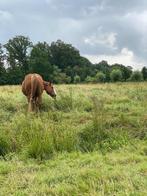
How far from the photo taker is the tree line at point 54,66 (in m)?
67.2

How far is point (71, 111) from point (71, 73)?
72116mm

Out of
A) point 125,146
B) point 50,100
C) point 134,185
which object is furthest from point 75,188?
point 50,100

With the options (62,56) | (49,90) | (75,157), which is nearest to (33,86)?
(49,90)

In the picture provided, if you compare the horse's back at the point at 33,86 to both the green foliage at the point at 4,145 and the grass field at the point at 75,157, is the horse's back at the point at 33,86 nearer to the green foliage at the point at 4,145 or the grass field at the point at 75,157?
the grass field at the point at 75,157

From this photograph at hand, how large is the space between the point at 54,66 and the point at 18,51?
25.8ft

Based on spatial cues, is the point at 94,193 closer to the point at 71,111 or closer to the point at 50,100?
the point at 71,111

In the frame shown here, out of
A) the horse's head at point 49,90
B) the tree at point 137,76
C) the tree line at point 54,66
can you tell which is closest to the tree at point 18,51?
the tree line at point 54,66

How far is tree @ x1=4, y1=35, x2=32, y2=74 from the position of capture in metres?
79.3

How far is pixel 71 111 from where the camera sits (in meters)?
12.7

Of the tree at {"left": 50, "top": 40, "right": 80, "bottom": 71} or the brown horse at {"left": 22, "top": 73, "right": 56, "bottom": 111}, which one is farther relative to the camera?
the tree at {"left": 50, "top": 40, "right": 80, "bottom": 71}

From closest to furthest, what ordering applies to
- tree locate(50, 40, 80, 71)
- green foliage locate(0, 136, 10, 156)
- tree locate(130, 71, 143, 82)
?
green foliage locate(0, 136, 10, 156), tree locate(130, 71, 143, 82), tree locate(50, 40, 80, 71)

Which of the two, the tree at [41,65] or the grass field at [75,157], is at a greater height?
the tree at [41,65]

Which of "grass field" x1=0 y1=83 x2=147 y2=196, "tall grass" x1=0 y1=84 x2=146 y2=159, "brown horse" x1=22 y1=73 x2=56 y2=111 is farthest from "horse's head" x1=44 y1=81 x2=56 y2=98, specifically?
"tall grass" x1=0 y1=84 x2=146 y2=159

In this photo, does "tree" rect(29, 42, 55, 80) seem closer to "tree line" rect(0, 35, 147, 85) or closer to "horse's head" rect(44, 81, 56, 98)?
"tree line" rect(0, 35, 147, 85)
